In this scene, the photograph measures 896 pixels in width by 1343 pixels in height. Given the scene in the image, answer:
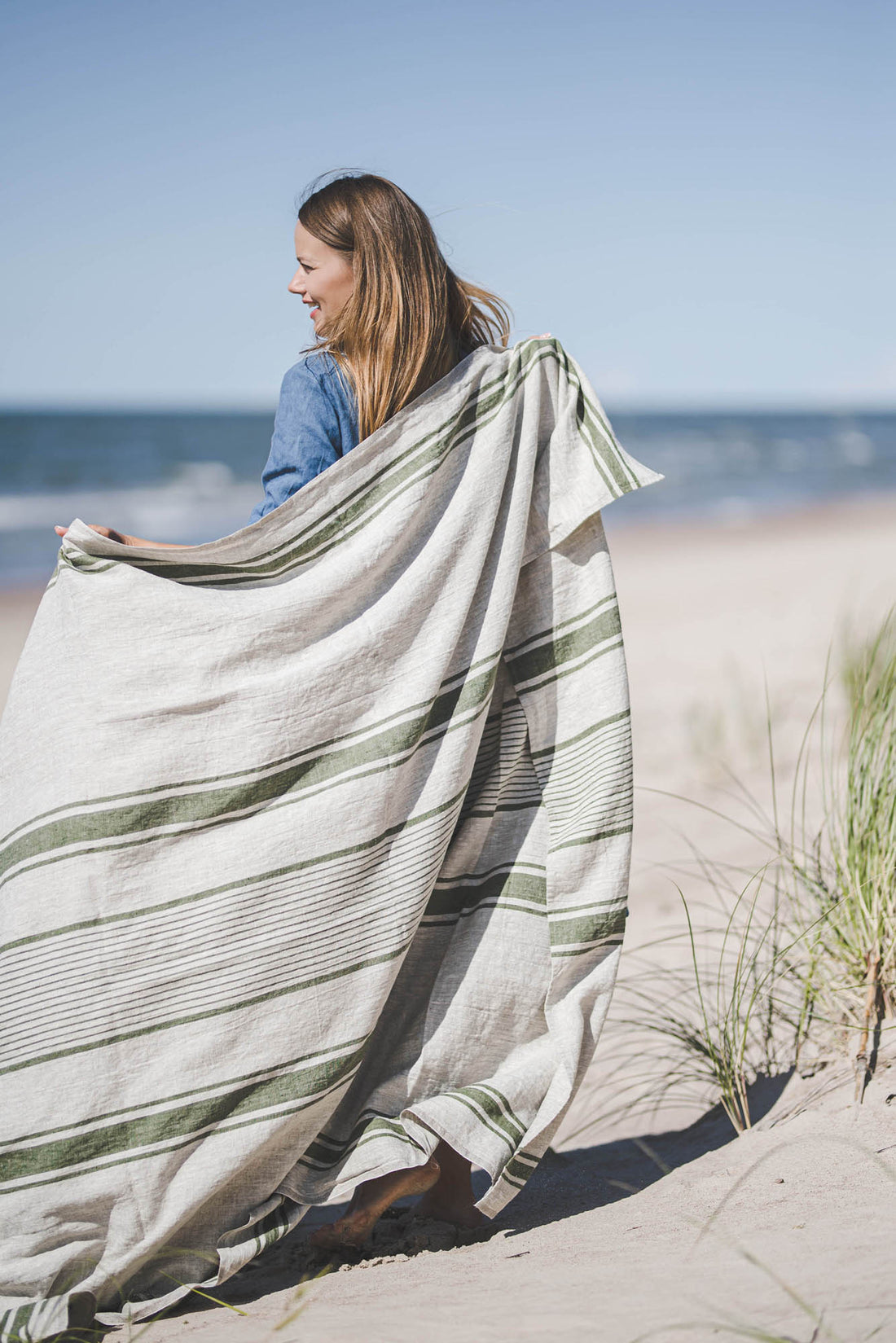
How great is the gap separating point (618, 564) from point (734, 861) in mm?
8772

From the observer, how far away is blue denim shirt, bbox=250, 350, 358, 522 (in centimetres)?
204

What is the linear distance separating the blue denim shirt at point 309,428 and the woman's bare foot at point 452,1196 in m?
1.27

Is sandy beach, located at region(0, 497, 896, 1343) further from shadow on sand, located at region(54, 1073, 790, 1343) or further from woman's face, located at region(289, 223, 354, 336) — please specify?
woman's face, located at region(289, 223, 354, 336)

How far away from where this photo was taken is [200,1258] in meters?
1.85

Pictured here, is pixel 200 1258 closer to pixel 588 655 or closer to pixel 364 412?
pixel 588 655

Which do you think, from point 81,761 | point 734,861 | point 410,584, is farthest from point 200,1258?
point 734,861

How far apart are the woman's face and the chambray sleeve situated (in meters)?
0.15

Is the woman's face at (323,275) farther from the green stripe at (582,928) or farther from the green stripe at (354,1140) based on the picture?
the green stripe at (354,1140)

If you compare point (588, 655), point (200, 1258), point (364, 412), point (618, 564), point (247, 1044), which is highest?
point (618, 564)

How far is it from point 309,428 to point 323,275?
32cm

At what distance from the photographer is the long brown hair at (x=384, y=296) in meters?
2.07

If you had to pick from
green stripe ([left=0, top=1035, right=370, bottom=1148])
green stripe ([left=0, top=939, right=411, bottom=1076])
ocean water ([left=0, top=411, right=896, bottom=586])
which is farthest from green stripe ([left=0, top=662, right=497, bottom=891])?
ocean water ([left=0, top=411, right=896, bottom=586])

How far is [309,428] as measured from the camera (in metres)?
2.04

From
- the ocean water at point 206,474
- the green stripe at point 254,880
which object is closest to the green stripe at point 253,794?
the green stripe at point 254,880
